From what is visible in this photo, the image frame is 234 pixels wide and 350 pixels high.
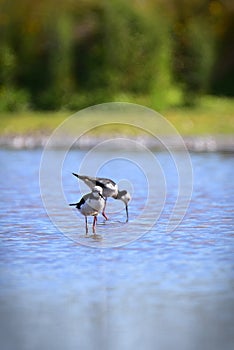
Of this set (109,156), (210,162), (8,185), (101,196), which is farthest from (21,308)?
(109,156)

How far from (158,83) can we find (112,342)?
21609mm

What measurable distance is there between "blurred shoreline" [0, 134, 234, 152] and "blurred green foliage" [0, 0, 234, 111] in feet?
11.5

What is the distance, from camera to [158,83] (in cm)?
2775

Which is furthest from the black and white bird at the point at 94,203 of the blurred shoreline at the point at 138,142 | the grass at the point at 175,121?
the grass at the point at 175,121

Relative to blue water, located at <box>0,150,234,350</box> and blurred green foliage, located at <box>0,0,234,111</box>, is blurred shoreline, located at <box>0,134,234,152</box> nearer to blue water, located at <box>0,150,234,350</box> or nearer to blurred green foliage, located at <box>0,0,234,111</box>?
blurred green foliage, located at <box>0,0,234,111</box>

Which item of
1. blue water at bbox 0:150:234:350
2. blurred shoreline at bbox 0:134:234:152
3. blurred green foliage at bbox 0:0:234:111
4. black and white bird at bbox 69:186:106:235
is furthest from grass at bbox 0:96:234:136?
black and white bird at bbox 69:186:106:235

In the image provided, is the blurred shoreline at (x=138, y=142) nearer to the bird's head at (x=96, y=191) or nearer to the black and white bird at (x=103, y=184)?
the black and white bird at (x=103, y=184)

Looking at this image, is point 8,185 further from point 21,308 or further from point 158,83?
point 158,83

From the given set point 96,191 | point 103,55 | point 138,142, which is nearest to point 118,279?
point 96,191

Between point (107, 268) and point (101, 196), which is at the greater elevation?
point (101, 196)

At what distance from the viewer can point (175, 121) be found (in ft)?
78.8

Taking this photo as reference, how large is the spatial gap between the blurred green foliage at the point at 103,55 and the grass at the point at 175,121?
96 cm

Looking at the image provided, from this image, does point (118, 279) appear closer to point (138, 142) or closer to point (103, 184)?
point (103, 184)

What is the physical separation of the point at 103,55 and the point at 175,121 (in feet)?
14.5
